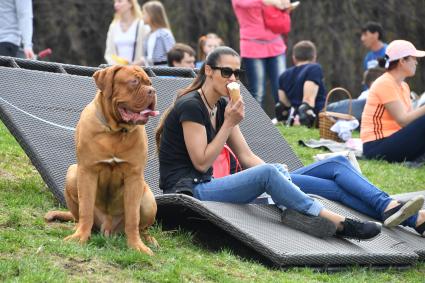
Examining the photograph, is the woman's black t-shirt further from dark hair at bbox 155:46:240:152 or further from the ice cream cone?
the ice cream cone

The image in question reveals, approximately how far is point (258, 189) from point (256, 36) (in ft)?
24.6

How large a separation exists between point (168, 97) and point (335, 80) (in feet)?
39.7

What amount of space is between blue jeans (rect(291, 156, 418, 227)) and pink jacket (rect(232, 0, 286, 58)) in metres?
6.53

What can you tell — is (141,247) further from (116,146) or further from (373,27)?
(373,27)

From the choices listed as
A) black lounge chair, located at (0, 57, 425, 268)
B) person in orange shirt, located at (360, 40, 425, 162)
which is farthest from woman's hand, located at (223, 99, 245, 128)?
person in orange shirt, located at (360, 40, 425, 162)

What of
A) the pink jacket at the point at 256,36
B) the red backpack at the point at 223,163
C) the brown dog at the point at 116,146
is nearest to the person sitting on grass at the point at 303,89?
the pink jacket at the point at 256,36

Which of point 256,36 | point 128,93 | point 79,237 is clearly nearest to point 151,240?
point 79,237

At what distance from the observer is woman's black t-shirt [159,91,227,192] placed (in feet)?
23.1

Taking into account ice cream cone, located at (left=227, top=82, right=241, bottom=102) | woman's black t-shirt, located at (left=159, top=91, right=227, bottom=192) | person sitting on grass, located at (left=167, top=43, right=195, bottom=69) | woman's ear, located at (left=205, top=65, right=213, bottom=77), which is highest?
woman's ear, located at (left=205, top=65, right=213, bottom=77)

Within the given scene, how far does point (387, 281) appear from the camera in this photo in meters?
6.74

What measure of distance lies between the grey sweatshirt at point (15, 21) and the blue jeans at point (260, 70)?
170 inches

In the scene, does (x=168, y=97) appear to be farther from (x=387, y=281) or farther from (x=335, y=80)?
(x=335, y=80)

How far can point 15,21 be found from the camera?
1077cm

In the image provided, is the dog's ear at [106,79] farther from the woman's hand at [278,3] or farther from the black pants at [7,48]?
the woman's hand at [278,3]
